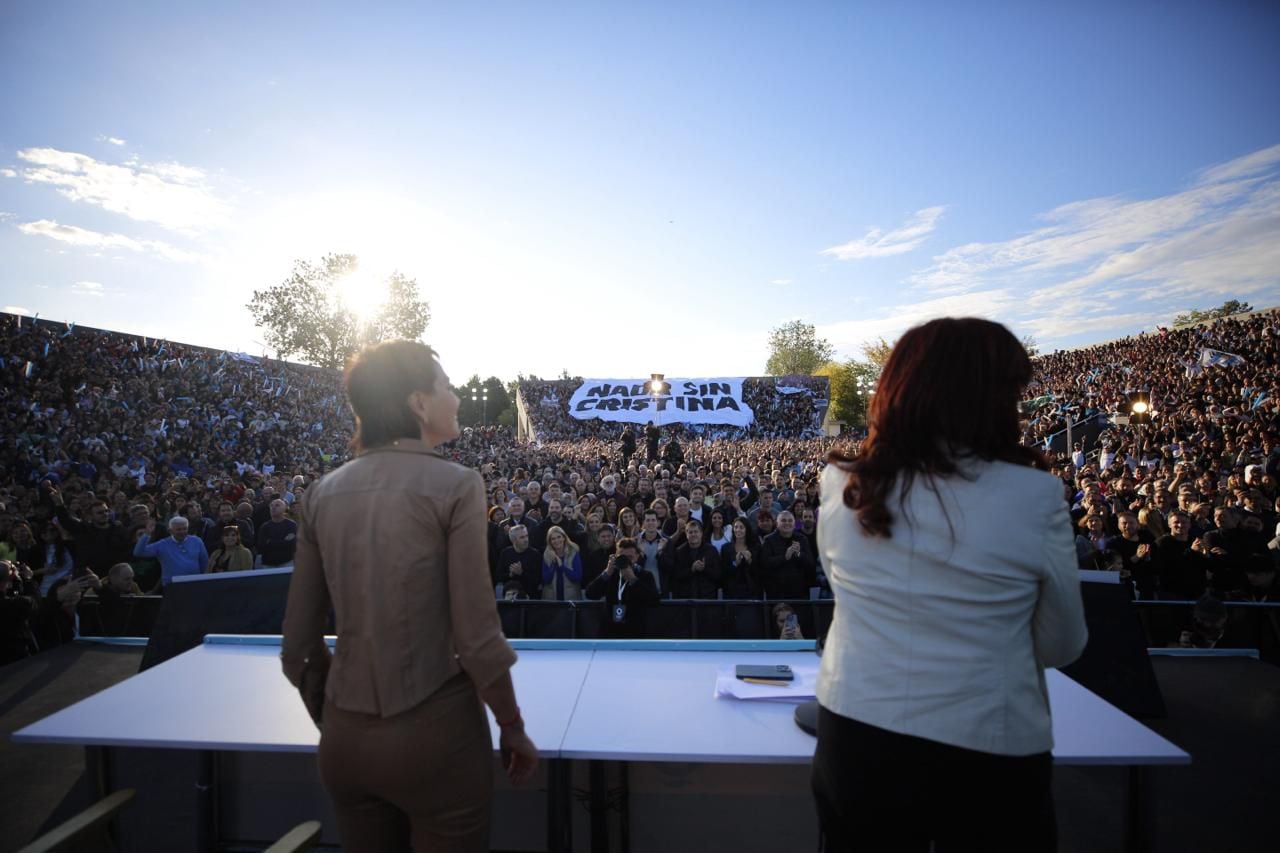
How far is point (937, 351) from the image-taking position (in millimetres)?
1229

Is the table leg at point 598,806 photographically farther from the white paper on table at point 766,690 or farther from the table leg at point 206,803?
the table leg at point 206,803

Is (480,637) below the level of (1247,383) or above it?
below

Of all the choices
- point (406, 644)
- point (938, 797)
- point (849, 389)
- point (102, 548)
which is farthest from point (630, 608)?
point (849, 389)

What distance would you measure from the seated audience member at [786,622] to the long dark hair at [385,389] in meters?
3.21

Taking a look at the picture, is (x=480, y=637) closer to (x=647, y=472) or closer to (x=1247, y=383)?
(x=647, y=472)

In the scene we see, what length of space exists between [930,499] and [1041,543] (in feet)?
0.62

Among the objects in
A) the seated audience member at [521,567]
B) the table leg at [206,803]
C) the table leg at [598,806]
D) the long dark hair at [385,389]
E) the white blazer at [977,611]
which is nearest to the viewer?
the white blazer at [977,611]

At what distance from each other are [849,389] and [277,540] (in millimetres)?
47980

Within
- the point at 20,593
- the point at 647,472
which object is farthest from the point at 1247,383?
the point at 20,593

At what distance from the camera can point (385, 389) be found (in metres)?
1.48

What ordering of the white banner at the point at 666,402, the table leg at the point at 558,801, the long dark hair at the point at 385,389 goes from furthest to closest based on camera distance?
the white banner at the point at 666,402 → the table leg at the point at 558,801 → the long dark hair at the point at 385,389

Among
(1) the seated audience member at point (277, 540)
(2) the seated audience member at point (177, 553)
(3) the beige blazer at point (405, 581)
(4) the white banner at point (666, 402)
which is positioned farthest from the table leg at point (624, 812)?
(4) the white banner at point (666, 402)

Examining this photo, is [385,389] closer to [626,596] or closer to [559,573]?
[626,596]

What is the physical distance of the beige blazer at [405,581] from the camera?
137 cm
